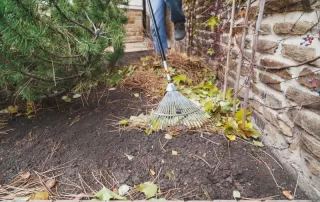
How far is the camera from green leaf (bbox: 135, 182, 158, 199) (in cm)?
98

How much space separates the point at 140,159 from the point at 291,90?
0.86 meters

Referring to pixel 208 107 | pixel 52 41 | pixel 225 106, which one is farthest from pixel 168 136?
pixel 52 41

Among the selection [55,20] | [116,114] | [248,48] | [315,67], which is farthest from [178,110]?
[55,20]

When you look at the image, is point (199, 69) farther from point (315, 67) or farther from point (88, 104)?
point (315, 67)

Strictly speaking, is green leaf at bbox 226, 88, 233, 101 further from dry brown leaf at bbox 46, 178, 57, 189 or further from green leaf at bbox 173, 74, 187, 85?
dry brown leaf at bbox 46, 178, 57, 189

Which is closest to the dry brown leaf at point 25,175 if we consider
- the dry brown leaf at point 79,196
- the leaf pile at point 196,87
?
the dry brown leaf at point 79,196

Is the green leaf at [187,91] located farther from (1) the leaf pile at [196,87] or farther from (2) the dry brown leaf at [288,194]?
(2) the dry brown leaf at [288,194]

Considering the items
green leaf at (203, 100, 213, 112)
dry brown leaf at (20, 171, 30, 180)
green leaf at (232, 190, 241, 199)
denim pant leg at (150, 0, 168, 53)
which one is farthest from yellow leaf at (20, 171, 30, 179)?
denim pant leg at (150, 0, 168, 53)

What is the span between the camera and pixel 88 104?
1.81m

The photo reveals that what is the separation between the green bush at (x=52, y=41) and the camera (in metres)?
1.09

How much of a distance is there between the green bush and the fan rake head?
55 cm

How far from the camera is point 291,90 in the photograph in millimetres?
1070

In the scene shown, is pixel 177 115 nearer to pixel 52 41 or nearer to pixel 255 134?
pixel 255 134

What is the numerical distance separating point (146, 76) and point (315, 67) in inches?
63.3
